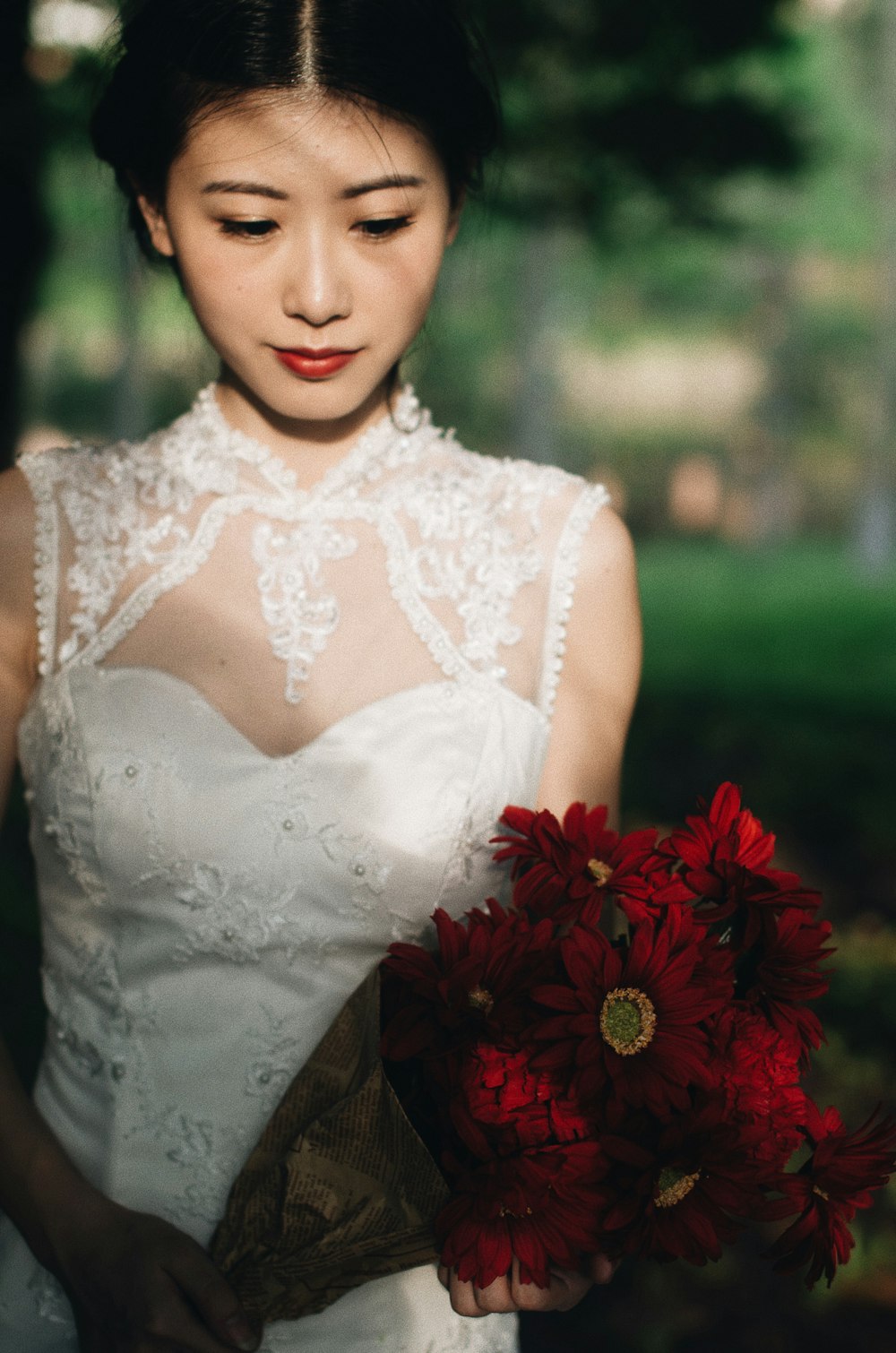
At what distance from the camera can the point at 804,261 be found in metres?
23.1

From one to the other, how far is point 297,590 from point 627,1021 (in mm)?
899

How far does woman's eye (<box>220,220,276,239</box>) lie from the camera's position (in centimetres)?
170

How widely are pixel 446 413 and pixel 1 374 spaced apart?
21715 millimetres

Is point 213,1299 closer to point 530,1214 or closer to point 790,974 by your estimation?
point 530,1214

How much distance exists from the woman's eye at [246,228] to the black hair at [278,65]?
14 cm

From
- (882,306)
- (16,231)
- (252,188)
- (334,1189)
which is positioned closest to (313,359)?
(252,188)

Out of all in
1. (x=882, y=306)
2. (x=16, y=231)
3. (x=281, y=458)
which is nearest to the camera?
(x=281, y=458)

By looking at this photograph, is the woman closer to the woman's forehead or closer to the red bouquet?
the woman's forehead

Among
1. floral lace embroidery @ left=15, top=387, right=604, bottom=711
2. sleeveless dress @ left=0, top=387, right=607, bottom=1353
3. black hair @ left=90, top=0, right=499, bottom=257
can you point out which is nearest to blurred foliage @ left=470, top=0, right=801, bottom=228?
black hair @ left=90, top=0, right=499, bottom=257

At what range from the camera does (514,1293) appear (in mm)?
1485

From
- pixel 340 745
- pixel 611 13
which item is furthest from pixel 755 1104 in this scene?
pixel 611 13

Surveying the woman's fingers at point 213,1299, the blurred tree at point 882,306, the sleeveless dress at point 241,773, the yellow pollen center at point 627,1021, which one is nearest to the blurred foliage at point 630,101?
the sleeveless dress at point 241,773

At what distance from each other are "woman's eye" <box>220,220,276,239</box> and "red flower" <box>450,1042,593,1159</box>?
43.8 inches

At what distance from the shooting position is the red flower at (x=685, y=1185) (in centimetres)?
131
